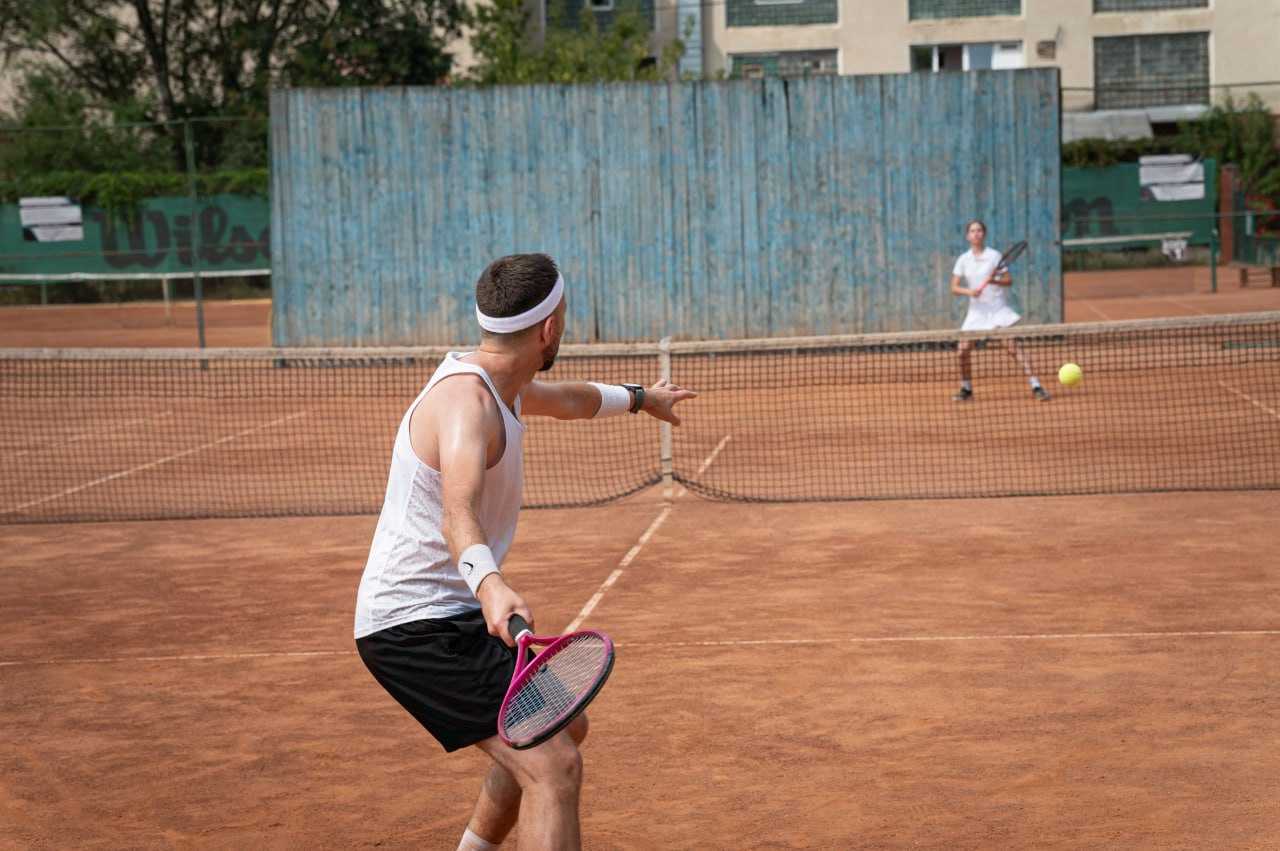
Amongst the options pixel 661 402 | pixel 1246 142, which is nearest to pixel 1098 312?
pixel 1246 142

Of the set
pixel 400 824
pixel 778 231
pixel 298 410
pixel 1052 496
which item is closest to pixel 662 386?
pixel 400 824

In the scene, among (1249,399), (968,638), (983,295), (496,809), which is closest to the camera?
(496,809)

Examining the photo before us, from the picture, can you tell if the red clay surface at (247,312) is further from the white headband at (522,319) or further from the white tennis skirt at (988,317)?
the white headband at (522,319)

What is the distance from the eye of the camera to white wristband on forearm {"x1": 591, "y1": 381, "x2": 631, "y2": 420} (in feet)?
16.4

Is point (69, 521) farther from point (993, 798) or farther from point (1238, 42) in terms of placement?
point (1238, 42)

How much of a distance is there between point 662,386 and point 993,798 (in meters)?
Answer: 1.72

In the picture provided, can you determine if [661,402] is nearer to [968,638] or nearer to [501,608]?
[501,608]

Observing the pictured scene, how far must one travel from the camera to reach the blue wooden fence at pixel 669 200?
64.4 feet

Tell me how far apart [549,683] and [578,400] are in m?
1.34

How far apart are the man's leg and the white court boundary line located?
313 cm

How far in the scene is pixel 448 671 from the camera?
4016mm

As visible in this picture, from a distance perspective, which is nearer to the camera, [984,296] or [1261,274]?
[984,296]

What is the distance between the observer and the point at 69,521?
37.0ft

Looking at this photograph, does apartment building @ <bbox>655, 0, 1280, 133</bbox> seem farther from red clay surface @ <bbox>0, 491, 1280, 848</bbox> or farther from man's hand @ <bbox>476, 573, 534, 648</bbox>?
man's hand @ <bbox>476, 573, 534, 648</bbox>
